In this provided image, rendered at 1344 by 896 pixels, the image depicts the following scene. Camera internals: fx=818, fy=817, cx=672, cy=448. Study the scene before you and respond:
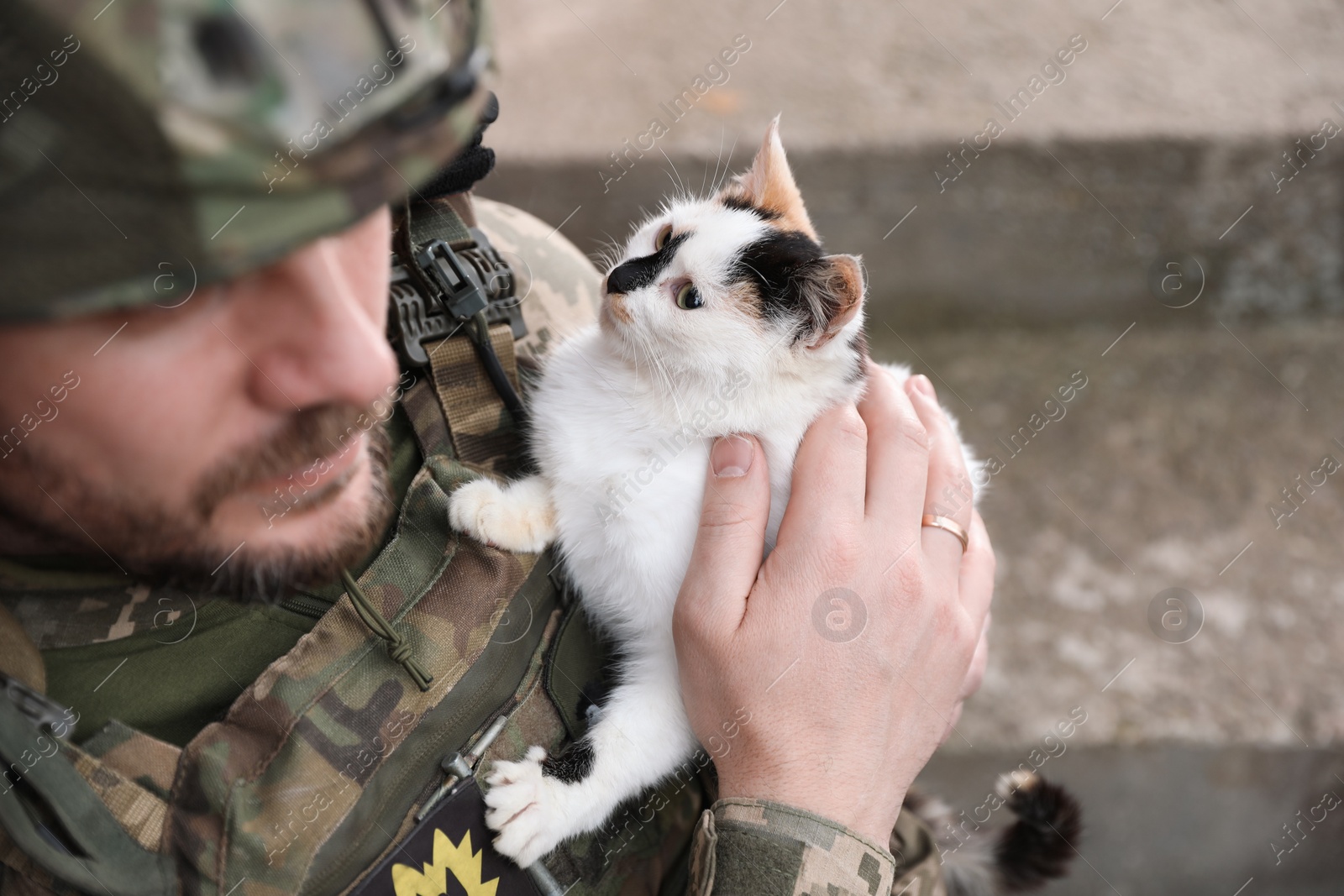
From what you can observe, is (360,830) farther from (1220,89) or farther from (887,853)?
(1220,89)

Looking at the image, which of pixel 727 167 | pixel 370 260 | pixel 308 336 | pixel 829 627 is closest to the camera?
pixel 308 336

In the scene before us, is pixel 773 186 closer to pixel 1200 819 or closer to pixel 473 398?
pixel 473 398

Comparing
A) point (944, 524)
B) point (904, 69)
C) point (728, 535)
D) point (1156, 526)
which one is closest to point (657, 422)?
point (728, 535)

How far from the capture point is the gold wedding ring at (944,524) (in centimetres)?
148

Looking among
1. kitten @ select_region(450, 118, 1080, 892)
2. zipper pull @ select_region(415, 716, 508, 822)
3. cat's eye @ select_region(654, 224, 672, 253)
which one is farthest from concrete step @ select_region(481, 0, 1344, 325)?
zipper pull @ select_region(415, 716, 508, 822)

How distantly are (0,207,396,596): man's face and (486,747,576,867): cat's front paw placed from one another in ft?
1.47

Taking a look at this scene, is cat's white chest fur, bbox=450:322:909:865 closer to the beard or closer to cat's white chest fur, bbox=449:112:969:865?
cat's white chest fur, bbox=449:112:969:865

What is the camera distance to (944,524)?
4.87 ft

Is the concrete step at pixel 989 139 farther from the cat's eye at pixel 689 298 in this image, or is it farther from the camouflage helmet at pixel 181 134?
the camouflage helmet at pixel 181 134

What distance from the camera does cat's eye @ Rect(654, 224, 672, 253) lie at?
68.4 inches

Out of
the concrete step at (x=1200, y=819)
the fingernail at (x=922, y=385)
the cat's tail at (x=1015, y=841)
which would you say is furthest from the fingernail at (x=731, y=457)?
the concrete step at (x=1200, y=819)

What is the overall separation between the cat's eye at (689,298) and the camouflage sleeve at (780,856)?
88cm

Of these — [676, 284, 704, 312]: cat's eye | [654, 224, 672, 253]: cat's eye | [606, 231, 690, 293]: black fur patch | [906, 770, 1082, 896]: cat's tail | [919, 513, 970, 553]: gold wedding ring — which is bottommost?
[906, 770, 1082, 896]: cat's tail

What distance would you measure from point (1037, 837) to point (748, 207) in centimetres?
149
